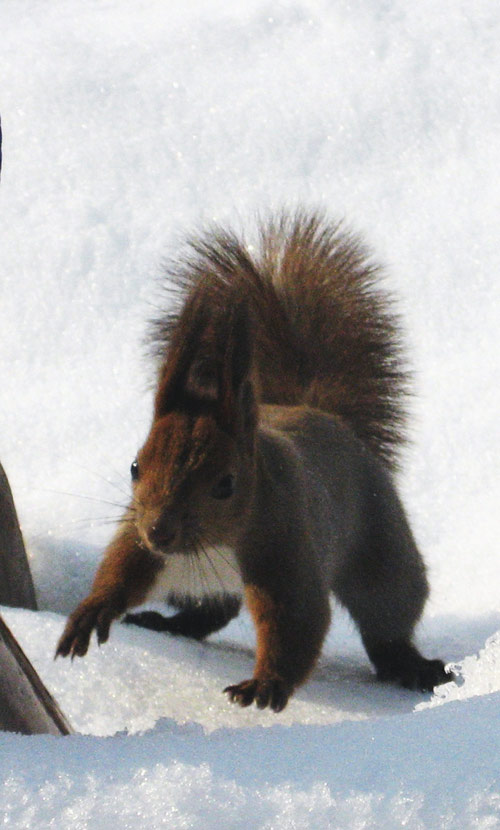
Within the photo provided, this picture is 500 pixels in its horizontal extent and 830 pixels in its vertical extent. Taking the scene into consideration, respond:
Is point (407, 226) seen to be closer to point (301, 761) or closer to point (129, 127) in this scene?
point (129, 127)

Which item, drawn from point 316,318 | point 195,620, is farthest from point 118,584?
point 316,318

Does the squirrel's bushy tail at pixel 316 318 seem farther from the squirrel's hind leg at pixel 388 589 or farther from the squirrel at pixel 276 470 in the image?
the squirrel's hind leg at pixel 388 589

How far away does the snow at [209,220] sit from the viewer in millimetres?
1726

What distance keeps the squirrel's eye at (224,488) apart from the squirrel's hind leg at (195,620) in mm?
479

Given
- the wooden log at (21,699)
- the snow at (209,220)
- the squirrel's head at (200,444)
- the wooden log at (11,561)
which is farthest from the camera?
the wooden log at (11,561)

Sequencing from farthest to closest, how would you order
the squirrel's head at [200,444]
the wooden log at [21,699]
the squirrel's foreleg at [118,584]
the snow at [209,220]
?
the snow at [209,220], the squirrel's foreleg at [118,584], the squirrel's head at [200,444], the wooden log at [21,699]

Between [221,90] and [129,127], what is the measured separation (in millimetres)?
231

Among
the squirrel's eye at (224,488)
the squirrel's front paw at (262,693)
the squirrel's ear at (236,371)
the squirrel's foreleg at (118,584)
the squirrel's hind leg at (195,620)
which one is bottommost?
the squirrel's hind leg at (195,620)

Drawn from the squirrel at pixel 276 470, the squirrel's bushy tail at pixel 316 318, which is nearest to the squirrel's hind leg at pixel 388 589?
the squirrel at pixel 276 470

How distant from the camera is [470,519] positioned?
2.13 m

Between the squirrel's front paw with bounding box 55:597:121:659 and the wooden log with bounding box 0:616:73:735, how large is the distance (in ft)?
0.56

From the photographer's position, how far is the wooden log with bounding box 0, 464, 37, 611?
184 centimetres

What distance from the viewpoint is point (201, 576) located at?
1.39m

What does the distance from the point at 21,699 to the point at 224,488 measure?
318 millimetres
